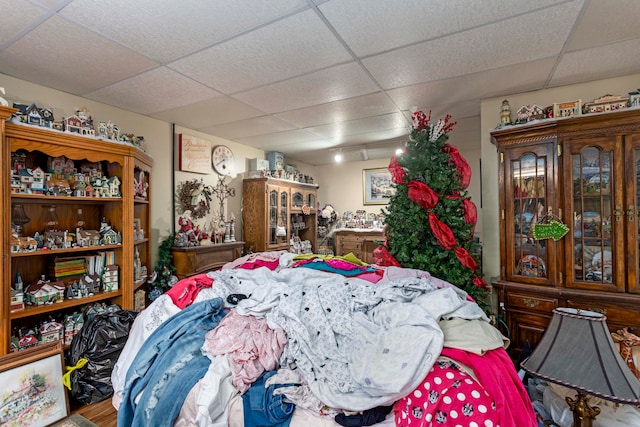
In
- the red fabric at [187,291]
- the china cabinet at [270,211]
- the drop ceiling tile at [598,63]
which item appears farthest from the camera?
the china cabinet at [270,211]

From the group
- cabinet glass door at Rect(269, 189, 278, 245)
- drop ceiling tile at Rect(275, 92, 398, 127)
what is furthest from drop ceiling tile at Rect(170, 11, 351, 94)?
cabinet glass door at Rect(269, 189, 278, 245)

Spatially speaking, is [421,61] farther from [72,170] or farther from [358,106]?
[72,170]

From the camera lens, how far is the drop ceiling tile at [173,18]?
1.50 m

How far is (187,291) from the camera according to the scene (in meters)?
1.89

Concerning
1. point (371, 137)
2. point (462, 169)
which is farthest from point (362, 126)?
point (462, 169)

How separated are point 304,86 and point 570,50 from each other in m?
1.87

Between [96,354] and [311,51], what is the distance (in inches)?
102

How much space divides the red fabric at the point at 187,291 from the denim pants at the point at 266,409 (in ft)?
2.51

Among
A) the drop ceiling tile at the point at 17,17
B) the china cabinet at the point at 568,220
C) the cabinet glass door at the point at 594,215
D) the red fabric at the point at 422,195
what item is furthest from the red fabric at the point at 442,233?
the drop ceiling tile at the point at 17,17

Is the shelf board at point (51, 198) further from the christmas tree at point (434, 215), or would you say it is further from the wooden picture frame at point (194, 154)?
the christmas tree at point (434, 215)

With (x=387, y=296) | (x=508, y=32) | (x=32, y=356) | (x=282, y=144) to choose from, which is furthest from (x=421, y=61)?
(x=32, y=356)

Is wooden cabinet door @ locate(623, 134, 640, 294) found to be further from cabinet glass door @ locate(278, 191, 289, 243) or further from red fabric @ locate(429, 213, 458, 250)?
cabinet glass door @ locate(278, 191, 289, 243)

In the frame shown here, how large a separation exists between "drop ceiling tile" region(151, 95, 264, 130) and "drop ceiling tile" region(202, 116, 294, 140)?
122mm

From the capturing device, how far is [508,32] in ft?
5.75
